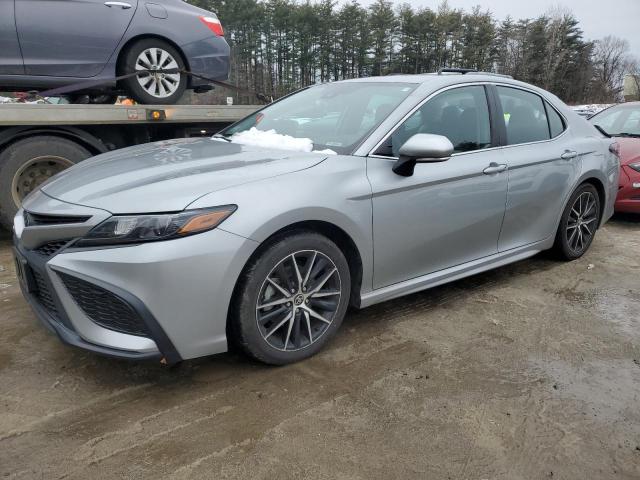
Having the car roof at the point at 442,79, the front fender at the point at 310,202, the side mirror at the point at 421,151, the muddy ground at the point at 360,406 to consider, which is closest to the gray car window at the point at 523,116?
the car roof at the point at 442,79

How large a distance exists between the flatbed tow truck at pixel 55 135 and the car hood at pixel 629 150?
5027 mm

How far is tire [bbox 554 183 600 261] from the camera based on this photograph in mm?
4129

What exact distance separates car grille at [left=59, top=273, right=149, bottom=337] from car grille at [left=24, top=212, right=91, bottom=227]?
253 millimetres

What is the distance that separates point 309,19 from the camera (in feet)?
147

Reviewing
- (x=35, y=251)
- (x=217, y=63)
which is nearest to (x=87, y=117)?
(x=217, y=63)

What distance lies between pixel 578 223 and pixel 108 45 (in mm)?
4818

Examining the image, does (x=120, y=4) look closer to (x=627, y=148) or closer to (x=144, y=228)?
(x=144, y=228)

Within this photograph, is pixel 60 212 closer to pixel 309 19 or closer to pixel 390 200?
pixel 390 200

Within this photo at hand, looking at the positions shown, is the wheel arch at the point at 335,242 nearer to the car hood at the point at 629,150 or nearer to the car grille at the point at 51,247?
the car grille at the point at 51,247

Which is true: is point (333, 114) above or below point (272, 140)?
above

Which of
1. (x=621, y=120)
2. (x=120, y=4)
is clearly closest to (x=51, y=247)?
(x=120, y=4)

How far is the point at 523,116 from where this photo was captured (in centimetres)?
373

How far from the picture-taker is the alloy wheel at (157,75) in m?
5.27

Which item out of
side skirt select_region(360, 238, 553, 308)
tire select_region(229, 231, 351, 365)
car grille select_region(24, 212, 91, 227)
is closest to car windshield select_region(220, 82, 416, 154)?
tire select_region(229, 231, 351, 365)
